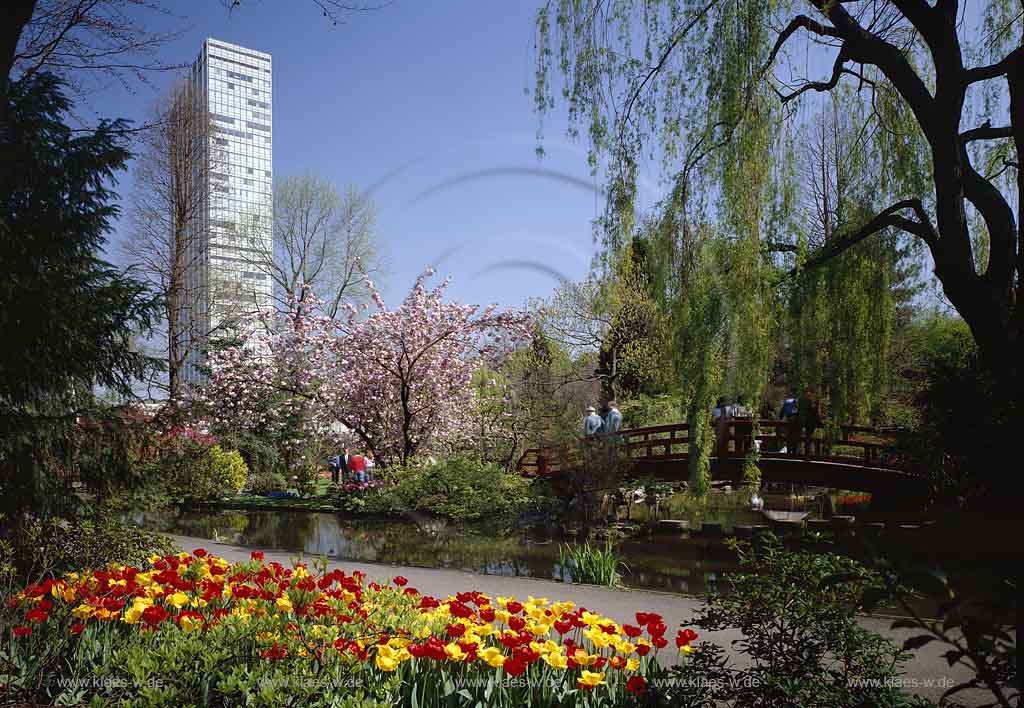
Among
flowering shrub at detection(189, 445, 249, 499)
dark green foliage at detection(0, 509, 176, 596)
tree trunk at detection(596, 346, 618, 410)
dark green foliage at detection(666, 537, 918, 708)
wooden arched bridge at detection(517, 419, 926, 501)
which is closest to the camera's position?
dark green foliage at detection(666, 537, 918, 708)

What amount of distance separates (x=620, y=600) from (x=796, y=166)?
488 centimetres

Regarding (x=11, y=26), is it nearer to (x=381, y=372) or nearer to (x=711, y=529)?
(x=711, y=529)

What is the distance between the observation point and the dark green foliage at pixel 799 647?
2.71 meters

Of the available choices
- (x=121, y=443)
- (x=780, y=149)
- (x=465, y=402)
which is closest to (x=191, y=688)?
(x=121, y=443)

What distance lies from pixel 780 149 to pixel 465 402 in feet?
33.0

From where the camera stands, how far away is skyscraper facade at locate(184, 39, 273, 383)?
1344cm

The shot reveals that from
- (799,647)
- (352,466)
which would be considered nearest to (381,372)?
(352,466)

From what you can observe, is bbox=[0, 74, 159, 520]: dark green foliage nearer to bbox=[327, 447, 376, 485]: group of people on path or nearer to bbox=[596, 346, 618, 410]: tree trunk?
bbox=[327, 447, 376, 485]: group of people on path

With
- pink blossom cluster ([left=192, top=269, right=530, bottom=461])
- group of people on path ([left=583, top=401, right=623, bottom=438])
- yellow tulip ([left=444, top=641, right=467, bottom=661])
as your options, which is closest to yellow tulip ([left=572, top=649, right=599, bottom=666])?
yellow tulip ([left=444, top=641, right=467, bottom=661])

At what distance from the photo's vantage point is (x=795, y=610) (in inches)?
118

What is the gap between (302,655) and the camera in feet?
10.1

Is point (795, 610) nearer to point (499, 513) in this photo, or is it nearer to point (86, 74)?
point (86, 74)

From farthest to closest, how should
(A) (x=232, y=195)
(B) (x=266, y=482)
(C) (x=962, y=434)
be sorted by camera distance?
(A) (x=232, y=195), (B) (x=266, y=482), (C) (x=962, y=434)

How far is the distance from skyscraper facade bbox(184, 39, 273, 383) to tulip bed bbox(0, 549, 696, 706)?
7.04 metres
